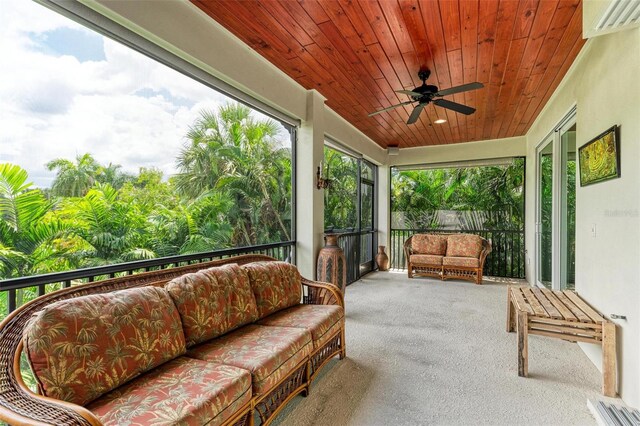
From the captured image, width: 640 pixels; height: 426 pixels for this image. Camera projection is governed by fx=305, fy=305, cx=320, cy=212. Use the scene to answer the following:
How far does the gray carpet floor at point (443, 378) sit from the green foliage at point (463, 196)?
3.04m

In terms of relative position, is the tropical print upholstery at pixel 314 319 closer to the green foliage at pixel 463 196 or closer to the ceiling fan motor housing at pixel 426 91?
the ceiling fan motor housing at pixel 426 91

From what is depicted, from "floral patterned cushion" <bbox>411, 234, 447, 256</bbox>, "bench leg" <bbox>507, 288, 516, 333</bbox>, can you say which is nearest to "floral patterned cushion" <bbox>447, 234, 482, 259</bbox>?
"floral patterned cushion" <bbox>411, 234, 447, 256</bbox>

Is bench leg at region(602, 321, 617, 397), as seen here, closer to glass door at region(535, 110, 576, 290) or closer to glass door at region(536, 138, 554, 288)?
glass door at region(535, 110, 576, 290)

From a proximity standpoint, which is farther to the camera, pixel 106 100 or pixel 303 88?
pixel 303 88

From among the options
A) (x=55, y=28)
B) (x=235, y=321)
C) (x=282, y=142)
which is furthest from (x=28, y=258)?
(x=282, y=142)

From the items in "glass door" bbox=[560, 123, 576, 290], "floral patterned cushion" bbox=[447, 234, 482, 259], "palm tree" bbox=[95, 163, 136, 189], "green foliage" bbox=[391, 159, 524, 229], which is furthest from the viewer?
"green foliage" bbox=[391, 159, 524, 229]

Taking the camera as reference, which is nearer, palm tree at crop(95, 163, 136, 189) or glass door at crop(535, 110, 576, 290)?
palm tree at crop(95, 163, 136, 189)

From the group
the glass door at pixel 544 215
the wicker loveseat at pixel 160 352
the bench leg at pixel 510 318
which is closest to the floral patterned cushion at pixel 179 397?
the wicker loveseat at pixel 160 352

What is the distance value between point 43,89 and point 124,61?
0.74m

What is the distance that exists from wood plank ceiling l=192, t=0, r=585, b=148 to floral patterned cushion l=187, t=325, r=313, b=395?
2293 millimetres

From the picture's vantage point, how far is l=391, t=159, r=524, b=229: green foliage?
606 centimetres

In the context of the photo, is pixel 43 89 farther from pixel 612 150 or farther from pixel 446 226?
pixel 446 226

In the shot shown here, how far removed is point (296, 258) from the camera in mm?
3861

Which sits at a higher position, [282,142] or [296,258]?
[282,142]
